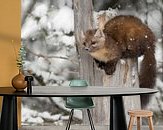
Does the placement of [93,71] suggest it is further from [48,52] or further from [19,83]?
[19,83]

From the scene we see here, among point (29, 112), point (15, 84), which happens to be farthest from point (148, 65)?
point (15, 84)

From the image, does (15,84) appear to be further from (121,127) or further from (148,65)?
(148,65)

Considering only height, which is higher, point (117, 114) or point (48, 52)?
point (48, 52)

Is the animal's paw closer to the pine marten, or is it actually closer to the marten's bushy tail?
the pine marten

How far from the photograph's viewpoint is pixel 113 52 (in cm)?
464

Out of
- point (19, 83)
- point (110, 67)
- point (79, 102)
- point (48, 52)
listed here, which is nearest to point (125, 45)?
point (110, 67)

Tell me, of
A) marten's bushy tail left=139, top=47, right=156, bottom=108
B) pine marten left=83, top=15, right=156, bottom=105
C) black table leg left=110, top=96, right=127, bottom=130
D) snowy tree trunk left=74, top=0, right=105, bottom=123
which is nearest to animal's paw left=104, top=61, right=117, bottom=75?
pine marten left=83, top=15, right=156, bottom=105

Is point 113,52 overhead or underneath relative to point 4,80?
overhead

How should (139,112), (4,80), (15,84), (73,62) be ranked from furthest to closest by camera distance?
(73,62)
(4,80)
(139,112)
(15,84)

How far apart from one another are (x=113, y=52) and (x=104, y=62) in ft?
0.61

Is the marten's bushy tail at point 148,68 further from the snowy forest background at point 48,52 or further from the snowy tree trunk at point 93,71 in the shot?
the snowy forest background at point 48,52

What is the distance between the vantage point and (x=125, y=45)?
4.63m

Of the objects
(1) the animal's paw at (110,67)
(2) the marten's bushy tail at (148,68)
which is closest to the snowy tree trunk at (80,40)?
(1) the animal's paw at (110,67)

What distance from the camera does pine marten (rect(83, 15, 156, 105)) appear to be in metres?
4.62
